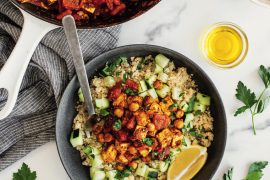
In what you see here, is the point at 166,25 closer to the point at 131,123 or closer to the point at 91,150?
the point at 131,123

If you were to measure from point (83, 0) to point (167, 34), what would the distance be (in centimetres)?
48

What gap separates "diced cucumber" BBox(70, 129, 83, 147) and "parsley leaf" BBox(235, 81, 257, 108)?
2.53ft

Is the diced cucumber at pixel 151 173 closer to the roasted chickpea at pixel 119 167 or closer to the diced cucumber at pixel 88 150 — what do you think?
the roasted chickpea at pixel 119 167

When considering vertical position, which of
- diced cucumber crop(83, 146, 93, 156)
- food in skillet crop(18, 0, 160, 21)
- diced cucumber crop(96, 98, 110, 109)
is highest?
food in skillet crop(18, 0, 160, 21)

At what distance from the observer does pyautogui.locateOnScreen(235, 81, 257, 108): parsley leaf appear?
2.46 metres

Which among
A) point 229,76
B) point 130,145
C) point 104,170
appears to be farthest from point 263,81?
point 104,170

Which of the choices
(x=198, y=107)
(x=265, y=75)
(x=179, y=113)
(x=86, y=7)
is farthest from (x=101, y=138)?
(x=265, y=75)

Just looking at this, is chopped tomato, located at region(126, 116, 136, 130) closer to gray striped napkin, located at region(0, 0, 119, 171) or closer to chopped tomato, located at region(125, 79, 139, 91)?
chopped tomato, located at region(125, 79, 139, 91)

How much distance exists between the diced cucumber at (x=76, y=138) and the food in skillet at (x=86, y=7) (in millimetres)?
541

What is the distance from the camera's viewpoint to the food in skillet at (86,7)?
225 cm

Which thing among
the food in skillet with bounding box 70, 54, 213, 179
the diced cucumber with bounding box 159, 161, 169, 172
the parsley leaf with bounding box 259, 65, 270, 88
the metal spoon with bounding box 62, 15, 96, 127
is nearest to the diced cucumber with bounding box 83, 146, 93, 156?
the food in skillet with bounding box 70, 54, 213, 179

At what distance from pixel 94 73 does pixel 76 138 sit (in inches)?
12.8

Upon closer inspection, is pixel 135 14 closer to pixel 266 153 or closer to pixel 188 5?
pixel 188 5

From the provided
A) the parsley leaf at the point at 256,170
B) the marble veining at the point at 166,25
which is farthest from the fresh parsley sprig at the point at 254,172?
the marble veining at the point at 166,25
